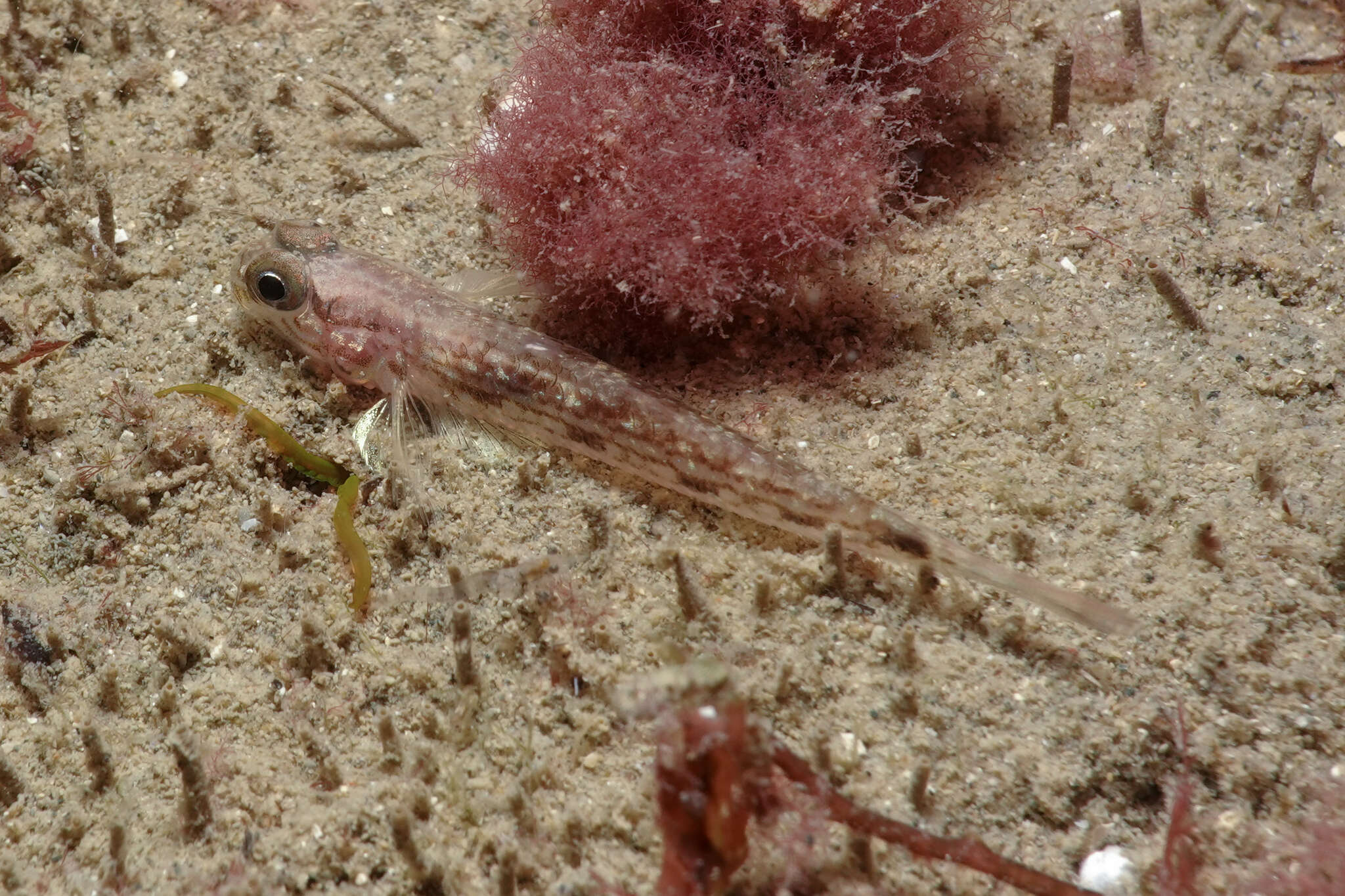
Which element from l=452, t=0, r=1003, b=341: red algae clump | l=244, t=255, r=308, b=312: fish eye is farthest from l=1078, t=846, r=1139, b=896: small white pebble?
l=244, t=255, r=308, b=312: fish eye

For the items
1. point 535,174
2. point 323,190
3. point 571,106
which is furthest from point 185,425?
point 571,106

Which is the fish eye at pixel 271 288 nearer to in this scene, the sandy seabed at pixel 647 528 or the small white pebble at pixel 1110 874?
the sandy seabed at pixel 647 528

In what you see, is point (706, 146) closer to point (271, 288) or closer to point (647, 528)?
point (647, 528)

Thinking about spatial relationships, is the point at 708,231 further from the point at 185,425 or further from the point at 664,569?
the point at 185,425

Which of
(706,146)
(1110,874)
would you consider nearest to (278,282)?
(706,146)

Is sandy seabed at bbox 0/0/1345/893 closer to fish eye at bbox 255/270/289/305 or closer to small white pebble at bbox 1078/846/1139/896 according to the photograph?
small white pebble at bbox 1078/846/1139/896

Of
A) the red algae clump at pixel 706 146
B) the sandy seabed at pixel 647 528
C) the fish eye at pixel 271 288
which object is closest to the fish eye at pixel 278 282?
the fish eye at pixel 271 288
